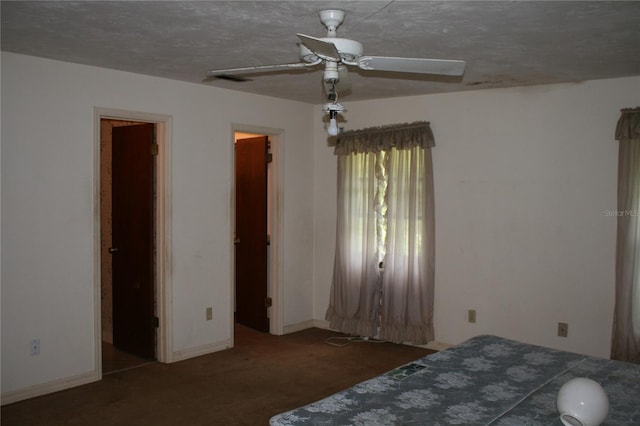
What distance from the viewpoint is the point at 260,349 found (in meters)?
5.12

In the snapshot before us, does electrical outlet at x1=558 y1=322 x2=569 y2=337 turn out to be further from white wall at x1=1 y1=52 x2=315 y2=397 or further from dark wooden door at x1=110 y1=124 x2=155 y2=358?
dark wooden door at x1=110 y1=124 x2=155 y2=358

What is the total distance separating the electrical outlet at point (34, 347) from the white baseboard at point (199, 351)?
110 centimetres

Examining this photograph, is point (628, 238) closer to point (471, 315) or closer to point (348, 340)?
point (471, 315)

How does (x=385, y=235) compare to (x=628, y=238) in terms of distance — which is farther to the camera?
(x=385, y=235)

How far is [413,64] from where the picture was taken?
2.62 meters

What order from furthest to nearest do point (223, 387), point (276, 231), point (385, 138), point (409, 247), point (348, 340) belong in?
point (276, 231) → point (348, 340) → point (385, 138) → point (409, 247) → point (223, 387)

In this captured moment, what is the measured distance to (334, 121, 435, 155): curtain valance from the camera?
504cm

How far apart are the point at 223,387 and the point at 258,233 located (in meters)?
2.01

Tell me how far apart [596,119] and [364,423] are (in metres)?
3.32

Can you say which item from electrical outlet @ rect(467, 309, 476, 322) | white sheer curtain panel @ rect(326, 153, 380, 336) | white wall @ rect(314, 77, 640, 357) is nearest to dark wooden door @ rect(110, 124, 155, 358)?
white sheer curtain panel @ rect(326, 153, 380, 336)

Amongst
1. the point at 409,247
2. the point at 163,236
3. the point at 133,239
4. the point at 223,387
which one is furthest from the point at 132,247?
the point at 409,247

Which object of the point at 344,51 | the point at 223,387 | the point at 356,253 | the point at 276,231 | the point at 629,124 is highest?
the point at 344,51

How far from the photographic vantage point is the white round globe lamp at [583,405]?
6.52ft

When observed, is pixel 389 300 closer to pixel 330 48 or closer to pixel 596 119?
pixel 596 119
